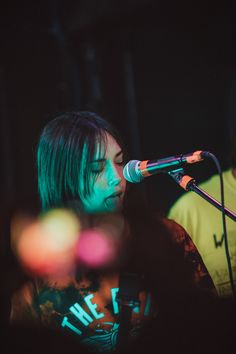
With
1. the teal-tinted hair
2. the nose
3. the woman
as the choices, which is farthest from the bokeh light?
the nose

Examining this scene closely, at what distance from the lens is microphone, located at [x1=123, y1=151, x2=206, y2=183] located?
4.58 feet

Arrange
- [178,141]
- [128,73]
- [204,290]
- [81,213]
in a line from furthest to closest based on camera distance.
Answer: [128,73] → [178,141] → [81,213] → [204,290]

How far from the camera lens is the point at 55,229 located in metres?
2.21

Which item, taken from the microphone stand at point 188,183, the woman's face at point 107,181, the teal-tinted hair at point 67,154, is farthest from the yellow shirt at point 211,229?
the microphone stand at point 188,183

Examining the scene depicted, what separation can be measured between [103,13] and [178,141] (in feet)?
3.47

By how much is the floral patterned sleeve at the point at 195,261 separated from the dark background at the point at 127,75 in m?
0.29

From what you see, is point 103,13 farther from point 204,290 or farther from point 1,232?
point 204,290

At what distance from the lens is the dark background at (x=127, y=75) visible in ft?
7.75

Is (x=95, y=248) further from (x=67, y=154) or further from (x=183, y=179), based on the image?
(x=183, y=179)

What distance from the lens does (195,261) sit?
2.00 meters

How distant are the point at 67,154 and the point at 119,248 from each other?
2.07 ft

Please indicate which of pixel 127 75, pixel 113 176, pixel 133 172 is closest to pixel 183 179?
pixel 133 172

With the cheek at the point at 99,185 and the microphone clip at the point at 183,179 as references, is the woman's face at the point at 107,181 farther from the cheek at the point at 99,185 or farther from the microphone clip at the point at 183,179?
the microphone clip at the point at 183,179

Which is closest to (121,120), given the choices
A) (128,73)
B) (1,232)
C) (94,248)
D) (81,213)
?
(128,73)
